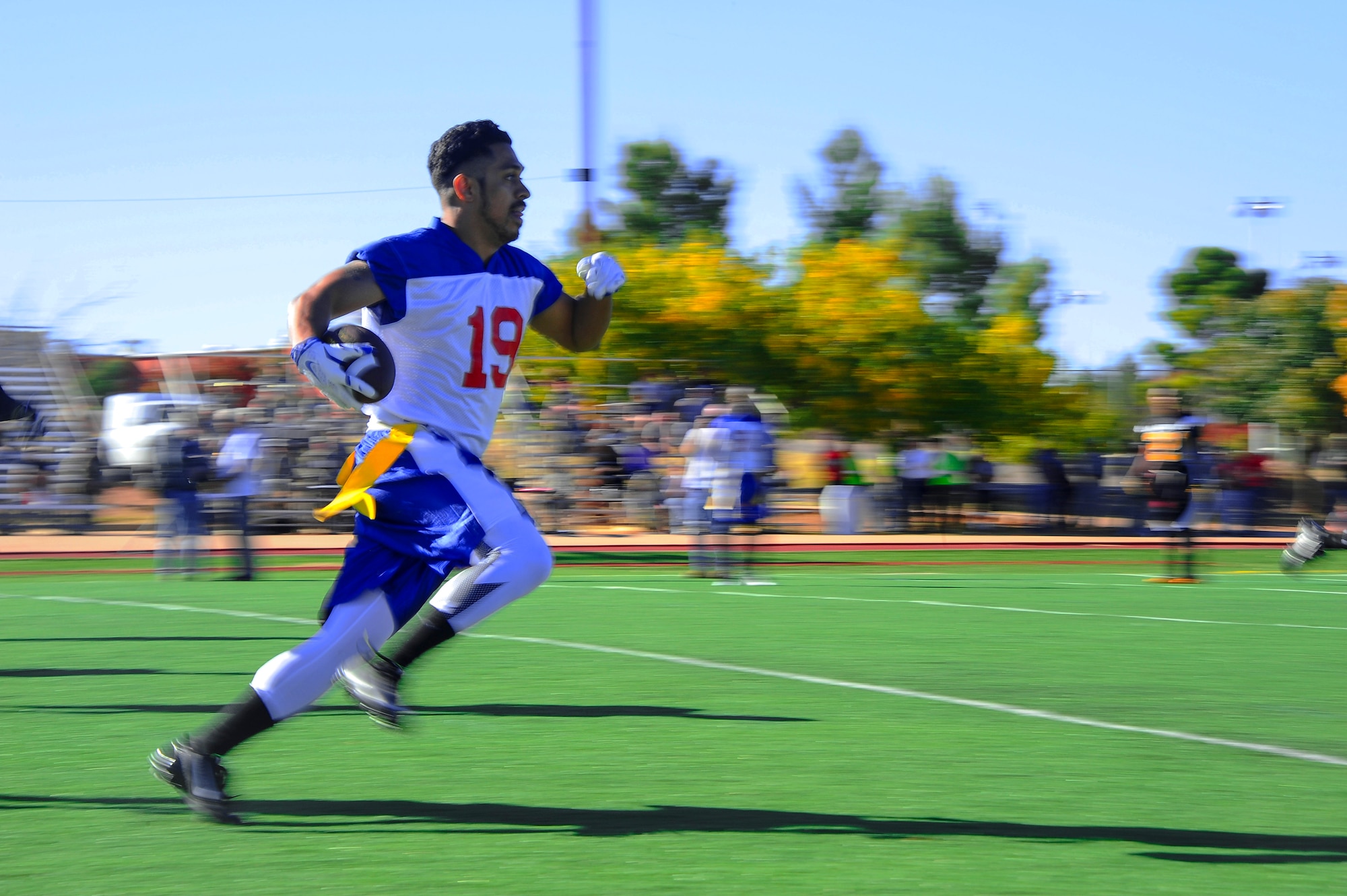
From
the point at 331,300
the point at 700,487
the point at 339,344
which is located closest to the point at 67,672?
the point at 331,300

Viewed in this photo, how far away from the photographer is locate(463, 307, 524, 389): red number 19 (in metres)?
4.48

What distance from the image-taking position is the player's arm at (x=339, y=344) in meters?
3.79

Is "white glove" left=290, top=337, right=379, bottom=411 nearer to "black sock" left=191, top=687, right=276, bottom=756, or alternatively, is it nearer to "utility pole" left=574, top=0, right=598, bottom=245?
"black sock" left=191, top=687, right=276, bottom=756

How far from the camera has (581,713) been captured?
19.9ft

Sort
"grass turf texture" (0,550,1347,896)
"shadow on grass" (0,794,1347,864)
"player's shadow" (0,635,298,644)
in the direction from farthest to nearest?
"player's shadow" (0,635,298,644), "shadow on grass" (0,794,1347,864), "grass turf texture" (0,550,1347,896)

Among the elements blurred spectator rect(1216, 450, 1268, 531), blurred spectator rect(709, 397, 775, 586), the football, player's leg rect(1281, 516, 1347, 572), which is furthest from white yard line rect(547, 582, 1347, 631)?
blurred spectator rect(1216, 450, 1268, 531)

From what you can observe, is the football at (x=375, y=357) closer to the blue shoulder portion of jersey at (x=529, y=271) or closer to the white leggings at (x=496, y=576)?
the white leggings at (x=496, y=576)

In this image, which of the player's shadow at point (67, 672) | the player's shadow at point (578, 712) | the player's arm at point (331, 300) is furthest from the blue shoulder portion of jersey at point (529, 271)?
the player's shadow at point (67, 672)

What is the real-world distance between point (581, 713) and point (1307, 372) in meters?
44.7

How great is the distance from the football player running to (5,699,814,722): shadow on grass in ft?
5.56

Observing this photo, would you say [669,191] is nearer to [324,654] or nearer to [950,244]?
[950,244]

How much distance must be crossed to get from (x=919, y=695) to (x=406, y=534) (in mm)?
3093

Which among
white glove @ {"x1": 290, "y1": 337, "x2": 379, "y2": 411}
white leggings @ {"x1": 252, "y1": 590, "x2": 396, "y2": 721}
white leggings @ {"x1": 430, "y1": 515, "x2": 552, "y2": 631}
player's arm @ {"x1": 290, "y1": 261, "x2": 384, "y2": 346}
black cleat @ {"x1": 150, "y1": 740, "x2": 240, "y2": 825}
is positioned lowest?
black cleat @ {"x1": 150, "y1": 740, "x2": 240, "y2": 825}

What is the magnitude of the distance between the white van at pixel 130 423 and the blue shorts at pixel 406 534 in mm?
21922
